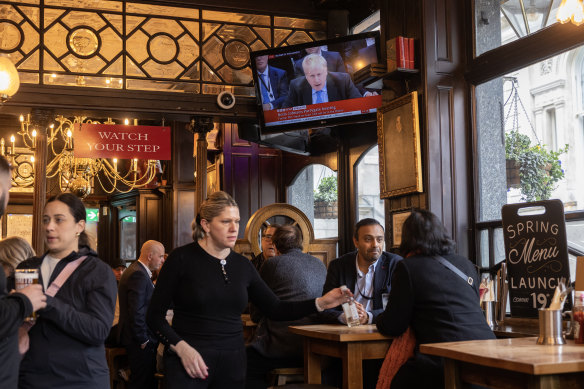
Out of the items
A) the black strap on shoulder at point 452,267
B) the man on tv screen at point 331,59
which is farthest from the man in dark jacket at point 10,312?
the man on tv screen at point 331,59

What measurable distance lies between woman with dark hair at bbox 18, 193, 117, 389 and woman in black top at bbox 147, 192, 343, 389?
1.86 ft

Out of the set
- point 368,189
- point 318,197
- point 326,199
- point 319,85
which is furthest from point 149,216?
point 319,85

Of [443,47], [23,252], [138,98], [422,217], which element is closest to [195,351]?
[23,252]

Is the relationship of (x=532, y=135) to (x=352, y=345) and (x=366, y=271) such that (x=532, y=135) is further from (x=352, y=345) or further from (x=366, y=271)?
(x=352, y=345)

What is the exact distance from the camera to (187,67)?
745 centimetres

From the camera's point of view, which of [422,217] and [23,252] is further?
[422,217]

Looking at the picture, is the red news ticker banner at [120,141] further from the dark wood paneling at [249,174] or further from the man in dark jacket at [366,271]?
the man in dark jacket at [366,271]

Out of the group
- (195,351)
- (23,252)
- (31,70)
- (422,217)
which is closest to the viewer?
(195,351)

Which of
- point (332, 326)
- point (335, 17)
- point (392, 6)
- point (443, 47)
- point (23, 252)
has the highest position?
point (335, 17)

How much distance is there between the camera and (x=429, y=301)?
3619mm

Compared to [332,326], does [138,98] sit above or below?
above

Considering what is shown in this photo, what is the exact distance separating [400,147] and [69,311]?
3644 mm

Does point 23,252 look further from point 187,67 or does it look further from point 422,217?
point 187,67

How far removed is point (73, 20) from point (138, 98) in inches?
42.4
